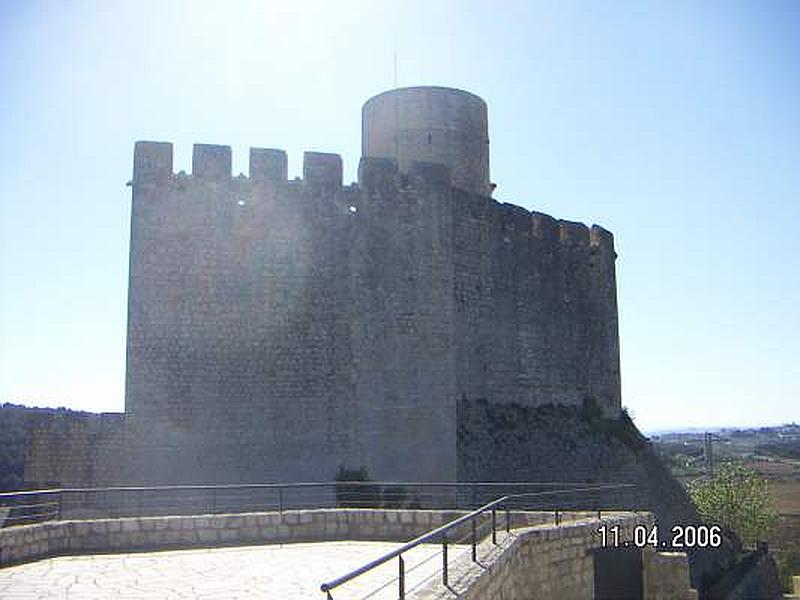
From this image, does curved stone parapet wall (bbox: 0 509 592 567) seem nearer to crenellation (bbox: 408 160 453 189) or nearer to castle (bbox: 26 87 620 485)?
castle (bbox: 26 87 620 485)

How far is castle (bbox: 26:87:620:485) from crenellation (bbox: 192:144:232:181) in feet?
0.08

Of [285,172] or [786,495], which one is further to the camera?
[786,495]

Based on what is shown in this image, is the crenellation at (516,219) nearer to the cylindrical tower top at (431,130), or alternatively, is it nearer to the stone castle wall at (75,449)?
the cylindrical tower top at (431,130)

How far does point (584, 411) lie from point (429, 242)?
23.8 feet

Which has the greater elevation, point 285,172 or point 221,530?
point 285,172

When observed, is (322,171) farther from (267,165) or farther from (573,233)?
(573,233)

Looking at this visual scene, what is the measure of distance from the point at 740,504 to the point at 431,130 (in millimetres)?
24108

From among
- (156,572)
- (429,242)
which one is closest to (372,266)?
(429,242)

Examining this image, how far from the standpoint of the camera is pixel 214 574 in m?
8.47

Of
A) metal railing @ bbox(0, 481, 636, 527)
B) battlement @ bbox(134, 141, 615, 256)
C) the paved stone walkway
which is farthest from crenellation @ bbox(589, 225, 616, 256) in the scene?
the paved stone walkway

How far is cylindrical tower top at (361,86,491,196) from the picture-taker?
20875 mm

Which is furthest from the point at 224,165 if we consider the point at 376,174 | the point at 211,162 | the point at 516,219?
the point at 516,219

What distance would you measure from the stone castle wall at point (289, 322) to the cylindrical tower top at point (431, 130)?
3.05 meters

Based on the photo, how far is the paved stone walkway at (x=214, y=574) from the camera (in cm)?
741
